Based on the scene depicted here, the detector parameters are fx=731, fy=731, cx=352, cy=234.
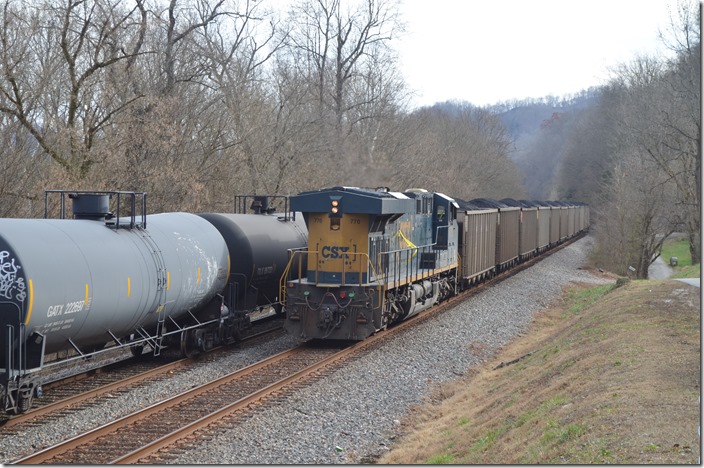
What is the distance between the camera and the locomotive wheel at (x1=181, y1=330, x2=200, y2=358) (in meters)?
16.3

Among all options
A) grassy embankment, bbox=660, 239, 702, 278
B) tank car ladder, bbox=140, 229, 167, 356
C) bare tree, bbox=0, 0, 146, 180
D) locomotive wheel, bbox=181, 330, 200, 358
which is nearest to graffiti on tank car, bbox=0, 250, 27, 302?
tank car ladder, bbox=140, 229, 167, 356

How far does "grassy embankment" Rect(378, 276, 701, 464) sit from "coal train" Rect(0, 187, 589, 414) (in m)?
3.60

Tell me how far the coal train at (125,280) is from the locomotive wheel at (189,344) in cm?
2

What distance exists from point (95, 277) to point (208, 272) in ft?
13.8

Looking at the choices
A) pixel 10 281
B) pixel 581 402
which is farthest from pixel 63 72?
pixel 581 402

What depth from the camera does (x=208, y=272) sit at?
16406 millimetres

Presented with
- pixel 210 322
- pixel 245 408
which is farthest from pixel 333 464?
pixel 210 322

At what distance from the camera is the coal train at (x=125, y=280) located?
36.1ft

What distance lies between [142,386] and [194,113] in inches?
747

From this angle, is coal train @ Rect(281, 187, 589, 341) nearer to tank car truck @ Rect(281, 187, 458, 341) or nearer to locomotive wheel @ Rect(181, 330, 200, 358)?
tank car truck @ Rect(281, 187, 458, 341)

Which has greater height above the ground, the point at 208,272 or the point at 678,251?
the point at 208,272

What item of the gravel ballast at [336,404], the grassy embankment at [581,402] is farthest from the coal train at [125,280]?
the grassy embankment at [581,402]

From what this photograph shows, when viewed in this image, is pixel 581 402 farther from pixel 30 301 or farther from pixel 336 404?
pixel 30 301

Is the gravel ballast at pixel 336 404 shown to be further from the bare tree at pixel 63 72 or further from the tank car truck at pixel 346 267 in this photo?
the bare tree at pixel 63 72
